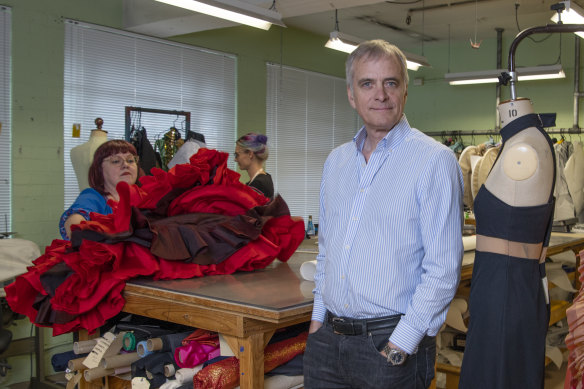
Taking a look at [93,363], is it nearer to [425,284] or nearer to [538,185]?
[425,284]

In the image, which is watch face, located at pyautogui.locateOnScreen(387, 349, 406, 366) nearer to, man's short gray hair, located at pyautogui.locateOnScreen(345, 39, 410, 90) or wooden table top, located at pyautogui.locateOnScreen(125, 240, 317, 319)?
wooden table top, located at pyautogui.locateOnScreen(125, 240, 317, 319)

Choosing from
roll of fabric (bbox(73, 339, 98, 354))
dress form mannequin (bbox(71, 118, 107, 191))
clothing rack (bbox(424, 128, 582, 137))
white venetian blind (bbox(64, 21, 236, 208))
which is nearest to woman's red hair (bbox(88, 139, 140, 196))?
roll of fabric (bbox(73, 339, 98, 354))

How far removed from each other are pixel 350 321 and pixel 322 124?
23.9 feet

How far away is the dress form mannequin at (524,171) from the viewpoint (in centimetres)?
187

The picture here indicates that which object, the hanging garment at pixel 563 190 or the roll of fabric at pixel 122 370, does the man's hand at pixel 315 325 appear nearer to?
the roll of fabric at pixel 122 370

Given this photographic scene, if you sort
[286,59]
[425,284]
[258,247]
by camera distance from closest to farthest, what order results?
[425,284]
[258,247]
[286,59]

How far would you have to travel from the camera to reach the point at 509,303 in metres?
1.87

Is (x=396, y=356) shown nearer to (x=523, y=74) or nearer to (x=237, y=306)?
(x=237, y=306)

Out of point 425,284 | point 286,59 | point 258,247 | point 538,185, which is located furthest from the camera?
point 286,59

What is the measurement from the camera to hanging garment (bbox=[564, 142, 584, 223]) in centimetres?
728

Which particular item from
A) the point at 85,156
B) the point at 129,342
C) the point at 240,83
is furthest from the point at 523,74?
the point at 129,342

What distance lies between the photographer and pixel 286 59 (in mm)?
8305

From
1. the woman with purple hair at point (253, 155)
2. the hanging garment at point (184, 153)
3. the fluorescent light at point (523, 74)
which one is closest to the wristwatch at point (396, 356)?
the woman with purple hair at point (253, 155)

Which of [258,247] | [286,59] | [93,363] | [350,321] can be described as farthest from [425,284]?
[286,59]
